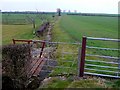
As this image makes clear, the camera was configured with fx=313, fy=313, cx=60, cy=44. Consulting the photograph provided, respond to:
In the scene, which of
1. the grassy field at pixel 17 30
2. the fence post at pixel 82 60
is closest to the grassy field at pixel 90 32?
the grassy field at pixel 17 30

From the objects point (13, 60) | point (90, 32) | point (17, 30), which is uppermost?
point (17, 30)

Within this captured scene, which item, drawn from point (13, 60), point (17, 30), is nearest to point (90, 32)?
point (17, 30)

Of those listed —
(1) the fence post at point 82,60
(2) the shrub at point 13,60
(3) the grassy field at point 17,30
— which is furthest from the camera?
(3) the grassy field at point 17,30

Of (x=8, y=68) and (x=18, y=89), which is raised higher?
(x=8, y=68)

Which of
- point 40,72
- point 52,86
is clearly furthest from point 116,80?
point 40,72

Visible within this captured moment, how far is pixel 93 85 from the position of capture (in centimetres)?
863

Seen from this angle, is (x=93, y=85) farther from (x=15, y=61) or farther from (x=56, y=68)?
(x=56, y=68)

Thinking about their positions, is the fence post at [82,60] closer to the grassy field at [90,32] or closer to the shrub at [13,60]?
the shrub at [13,60]

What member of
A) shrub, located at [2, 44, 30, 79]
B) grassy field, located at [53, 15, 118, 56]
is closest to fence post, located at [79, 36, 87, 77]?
shrub, located at [2, 44, 30, 79]

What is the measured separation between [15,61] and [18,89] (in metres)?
0.92

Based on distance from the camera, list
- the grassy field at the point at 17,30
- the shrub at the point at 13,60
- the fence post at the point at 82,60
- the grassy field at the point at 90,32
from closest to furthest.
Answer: the shrub at the point at 13,60
the fence post at the point at 82,60
the grassy field at the point at 90,32
the grassy field at the point at 17,30

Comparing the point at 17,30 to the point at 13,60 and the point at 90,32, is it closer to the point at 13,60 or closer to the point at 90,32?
the point at 90,32

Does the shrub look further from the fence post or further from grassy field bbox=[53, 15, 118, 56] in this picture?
grassy field bbox=[53, 15, 118, 56]

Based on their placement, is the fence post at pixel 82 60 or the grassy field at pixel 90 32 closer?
the fence post at pixel 82 60
